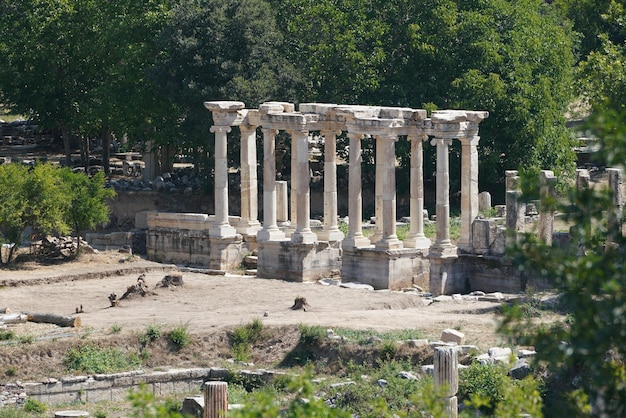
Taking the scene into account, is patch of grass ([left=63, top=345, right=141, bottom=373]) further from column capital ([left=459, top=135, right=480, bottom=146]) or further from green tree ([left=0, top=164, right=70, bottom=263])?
column capital ([left=459, top=135, right=480, bottom=146])

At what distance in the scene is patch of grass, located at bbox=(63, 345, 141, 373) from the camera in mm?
38028

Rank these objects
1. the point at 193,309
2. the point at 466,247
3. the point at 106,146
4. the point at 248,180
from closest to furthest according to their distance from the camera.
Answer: the point at 193,309 < the point at 466,247 < the point at 248,180 < the point at 106,146

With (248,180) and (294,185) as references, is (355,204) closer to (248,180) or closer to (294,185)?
(294,185)

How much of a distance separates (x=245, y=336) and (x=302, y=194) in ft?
32.9

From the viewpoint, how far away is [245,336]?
39.7 metres

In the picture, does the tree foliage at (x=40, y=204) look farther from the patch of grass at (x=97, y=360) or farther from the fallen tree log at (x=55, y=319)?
the patch of grass at (x=97, y=360)

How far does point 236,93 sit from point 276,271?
989 cm

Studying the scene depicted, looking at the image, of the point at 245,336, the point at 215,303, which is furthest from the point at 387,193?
the point at 245,336

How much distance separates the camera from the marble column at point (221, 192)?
5056 centimetres

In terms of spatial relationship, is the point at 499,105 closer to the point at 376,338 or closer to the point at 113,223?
the point at 113,223

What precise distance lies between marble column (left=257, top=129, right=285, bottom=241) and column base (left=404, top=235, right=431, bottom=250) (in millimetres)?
3802

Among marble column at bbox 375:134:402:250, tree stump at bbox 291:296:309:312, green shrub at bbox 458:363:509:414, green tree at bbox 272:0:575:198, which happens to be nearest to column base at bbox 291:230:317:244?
marble column at bbox 375:134:402:250

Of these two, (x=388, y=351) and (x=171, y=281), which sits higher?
(x=388, y=351)

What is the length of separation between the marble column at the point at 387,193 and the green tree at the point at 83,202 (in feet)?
30.3
